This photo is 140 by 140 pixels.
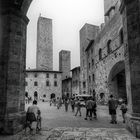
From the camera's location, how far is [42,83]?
47.5m

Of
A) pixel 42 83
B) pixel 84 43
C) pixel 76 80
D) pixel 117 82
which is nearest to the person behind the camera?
pixel 117 82

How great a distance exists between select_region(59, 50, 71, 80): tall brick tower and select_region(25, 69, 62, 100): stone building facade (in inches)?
320

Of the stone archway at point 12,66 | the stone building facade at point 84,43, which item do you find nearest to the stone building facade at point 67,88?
the stone building facade at point 84,43

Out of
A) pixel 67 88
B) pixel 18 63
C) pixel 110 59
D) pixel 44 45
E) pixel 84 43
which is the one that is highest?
pixel 44 45

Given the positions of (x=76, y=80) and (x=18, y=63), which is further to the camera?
(x=76, y=80)

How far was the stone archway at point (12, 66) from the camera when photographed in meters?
6.16

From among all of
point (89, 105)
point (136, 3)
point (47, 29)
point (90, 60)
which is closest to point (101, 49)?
point (90, 60)

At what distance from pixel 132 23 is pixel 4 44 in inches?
196

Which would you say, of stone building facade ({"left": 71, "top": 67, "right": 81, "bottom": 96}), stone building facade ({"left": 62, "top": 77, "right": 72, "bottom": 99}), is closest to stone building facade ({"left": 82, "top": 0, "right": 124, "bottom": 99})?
stone building facade ({"left": 71, "top": 67, "right": 81, "bottom": 96})

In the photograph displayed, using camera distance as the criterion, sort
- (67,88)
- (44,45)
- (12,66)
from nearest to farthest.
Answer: (12,66) < (44,45) < (67,88)

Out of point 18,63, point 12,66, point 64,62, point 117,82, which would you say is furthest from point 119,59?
point 64,62

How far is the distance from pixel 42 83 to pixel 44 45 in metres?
12.1

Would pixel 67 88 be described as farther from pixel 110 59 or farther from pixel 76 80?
pixel 110 59

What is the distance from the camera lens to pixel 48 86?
47.8 m
